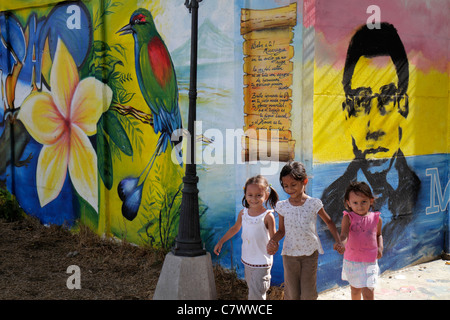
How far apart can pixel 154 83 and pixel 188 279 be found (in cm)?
277

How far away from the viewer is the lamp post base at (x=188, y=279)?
4289mm

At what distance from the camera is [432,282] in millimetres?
5555

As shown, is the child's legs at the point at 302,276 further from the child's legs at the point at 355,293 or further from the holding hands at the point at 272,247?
the child's legs at the point at 355,293

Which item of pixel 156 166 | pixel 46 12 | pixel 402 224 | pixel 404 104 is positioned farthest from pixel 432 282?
pixel 46 12

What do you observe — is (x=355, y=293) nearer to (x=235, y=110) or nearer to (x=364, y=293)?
(x=364, y=293)

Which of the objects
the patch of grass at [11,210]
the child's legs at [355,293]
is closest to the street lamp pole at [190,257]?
the child's legs at [355,293]

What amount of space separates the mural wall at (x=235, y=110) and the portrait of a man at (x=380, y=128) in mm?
19

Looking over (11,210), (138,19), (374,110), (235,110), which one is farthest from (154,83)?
(11,210)

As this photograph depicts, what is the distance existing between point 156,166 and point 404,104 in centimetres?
302

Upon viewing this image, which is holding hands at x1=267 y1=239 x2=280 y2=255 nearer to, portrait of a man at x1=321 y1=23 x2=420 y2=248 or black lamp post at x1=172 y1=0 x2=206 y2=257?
black lamp post at x1=172 y1=0 x2=206 y2=257

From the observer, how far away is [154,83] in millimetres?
6176

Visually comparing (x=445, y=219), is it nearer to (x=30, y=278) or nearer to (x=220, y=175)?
(x=220, y=175)

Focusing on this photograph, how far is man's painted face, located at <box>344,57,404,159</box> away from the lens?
17.3 ft
